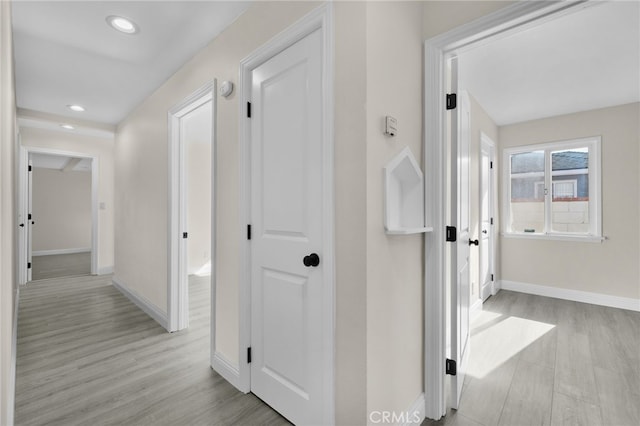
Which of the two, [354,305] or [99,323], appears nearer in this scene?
[354,305]

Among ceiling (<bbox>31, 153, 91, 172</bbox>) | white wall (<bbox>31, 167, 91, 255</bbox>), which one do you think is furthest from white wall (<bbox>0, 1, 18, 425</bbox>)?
white wall (<bbox>31, 167, 91, 255</bbox>)

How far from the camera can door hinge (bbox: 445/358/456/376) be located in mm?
1700

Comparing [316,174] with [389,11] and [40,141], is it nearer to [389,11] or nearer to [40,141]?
[389,11]

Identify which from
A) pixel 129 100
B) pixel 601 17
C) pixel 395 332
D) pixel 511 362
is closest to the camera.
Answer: pixel 395 332

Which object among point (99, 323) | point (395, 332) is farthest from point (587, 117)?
point (99, 323)

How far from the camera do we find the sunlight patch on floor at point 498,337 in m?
2.29

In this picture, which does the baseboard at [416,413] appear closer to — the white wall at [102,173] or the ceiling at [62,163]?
the white wall at [102,173]

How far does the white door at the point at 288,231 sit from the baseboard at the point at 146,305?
161 cm

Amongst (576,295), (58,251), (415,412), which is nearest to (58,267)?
(58,251)

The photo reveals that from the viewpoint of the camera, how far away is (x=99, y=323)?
3.07 m

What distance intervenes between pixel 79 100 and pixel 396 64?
407 cm

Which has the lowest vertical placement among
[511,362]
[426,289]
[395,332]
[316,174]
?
[511,362]

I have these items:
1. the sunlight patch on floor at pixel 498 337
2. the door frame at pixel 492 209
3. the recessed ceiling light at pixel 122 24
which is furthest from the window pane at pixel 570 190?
the recessed ceiling light at pixel 122 24

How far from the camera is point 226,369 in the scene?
2.05 m
